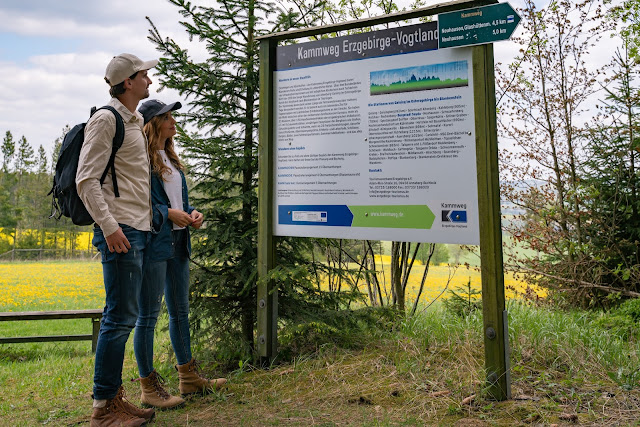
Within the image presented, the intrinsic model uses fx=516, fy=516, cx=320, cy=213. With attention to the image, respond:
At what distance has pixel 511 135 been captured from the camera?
744 centimetres

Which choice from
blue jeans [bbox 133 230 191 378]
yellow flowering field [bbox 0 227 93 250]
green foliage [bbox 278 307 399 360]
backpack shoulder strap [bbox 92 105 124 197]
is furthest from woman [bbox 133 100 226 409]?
yellow flowering field [bbox 0 227 93 250]

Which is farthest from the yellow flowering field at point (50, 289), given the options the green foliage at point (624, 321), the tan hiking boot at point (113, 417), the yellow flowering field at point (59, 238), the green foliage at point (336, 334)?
the yellow flowering field at point (59, 238)

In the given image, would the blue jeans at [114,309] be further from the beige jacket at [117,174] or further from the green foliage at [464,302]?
the green foliage at [464,302]

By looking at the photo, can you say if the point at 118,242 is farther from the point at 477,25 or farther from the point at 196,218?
the point at 477,25

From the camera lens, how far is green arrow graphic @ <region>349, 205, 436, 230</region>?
364cm

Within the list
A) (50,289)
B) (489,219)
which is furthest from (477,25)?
(50,289)

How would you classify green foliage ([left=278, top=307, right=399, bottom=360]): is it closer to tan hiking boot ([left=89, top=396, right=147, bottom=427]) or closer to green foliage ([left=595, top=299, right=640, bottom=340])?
tan hiking boot ([left=89, top=396, right=147, bottom=427])

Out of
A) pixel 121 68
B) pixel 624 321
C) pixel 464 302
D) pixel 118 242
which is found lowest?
pixel 624 321

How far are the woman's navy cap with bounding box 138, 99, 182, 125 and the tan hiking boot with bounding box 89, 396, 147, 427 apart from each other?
6.04 feet

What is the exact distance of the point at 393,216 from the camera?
3.78 meters

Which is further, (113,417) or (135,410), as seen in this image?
(135,410)

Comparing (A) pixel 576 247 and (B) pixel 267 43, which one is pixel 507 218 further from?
(B) pixel 267 43

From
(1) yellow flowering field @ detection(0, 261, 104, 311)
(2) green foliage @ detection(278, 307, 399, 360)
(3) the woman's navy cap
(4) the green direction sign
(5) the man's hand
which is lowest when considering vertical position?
(1) yellow flowering field @ detection(0, 261, 104, 311)

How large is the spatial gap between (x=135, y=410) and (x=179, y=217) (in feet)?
4.06
